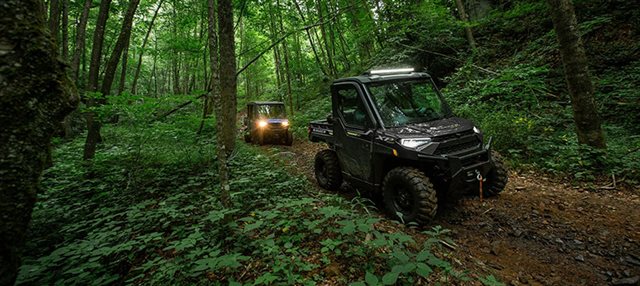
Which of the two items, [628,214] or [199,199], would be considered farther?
[199,199]

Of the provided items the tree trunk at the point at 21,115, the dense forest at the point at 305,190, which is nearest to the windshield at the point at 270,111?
the dense forest at the point at 305,190

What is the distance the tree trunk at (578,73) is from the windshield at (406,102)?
2.86m

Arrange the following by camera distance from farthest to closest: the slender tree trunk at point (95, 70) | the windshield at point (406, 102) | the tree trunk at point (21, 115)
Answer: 1. the slender tree trunk at point (95, 70)
2. the windshield at point (406, 102)
3. the tree trunk at point (21, 115)

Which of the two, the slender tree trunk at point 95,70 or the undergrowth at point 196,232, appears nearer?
the undergrowth at point 196,232

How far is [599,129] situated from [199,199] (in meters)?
7.49

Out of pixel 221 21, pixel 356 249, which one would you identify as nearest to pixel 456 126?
pixel 356 249

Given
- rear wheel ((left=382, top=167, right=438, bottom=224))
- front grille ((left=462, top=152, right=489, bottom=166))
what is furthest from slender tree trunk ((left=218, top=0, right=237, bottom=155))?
front grille ((left=462, top=152, right=489, bottom=166))

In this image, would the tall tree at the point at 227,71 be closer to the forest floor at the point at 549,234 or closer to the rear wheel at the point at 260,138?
the rear wheel at the point at 260,138

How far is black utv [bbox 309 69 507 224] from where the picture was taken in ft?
11.8

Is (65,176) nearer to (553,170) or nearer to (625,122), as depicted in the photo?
(553,170)

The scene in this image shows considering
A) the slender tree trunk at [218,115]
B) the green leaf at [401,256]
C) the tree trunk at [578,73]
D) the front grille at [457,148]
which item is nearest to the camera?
the green leaf at [401,256]

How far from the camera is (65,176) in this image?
249 inches

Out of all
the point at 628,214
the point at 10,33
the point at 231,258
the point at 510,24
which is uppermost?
the point at 510,24

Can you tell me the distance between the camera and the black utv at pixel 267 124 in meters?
11.5
